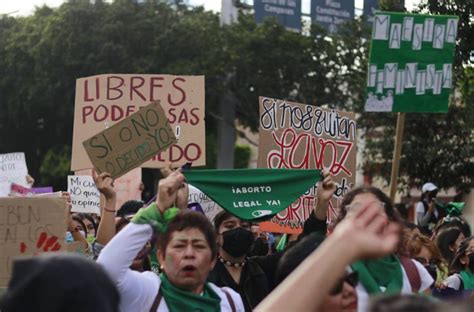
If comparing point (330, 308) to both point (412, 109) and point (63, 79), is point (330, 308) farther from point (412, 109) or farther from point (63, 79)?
point (63, 79)

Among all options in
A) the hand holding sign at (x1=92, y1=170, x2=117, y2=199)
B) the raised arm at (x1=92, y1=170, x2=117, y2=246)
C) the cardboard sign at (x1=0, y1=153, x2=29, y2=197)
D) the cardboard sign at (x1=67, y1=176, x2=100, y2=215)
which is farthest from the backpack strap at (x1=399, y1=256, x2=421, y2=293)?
the cardboard sign at (x1=67, y1=176, x2=100, y2=215)

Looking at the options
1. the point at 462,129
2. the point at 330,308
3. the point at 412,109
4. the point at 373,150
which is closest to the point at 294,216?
the point at 412,109

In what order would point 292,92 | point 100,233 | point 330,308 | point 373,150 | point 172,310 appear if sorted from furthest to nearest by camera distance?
point 292,92 → point 373,150 → point 100,233 → point 172,310 → point 330,308

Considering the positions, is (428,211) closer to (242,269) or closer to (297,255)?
(242,269)

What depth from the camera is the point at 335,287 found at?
326 cm

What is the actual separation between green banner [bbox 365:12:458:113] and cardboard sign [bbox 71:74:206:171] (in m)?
1.71

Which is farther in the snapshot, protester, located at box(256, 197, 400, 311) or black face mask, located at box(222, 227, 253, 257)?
black face mask, located at box(222, 227, 253, 257)

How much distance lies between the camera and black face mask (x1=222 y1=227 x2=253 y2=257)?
612 cm

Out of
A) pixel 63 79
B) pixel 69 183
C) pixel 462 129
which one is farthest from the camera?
pixel 63 79

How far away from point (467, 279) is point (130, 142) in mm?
2191

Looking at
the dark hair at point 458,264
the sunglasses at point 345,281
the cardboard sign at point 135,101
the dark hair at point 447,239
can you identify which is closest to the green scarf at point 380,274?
the sunglasses at point 345,281

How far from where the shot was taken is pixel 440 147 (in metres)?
19.3

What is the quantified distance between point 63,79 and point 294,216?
98.4 feet

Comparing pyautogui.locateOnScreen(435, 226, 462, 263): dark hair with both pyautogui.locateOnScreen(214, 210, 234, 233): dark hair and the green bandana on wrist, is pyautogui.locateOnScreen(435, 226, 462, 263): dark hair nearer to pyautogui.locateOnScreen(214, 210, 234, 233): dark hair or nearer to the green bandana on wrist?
pyautogui.locateOnScreen(214, 210, 234, 233): dark hair
